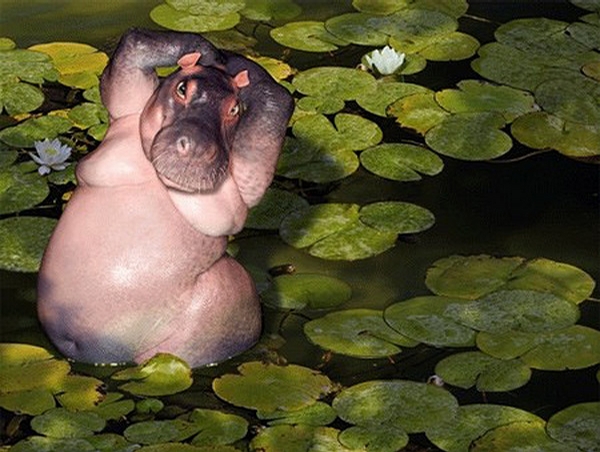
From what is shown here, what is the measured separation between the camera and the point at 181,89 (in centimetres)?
400

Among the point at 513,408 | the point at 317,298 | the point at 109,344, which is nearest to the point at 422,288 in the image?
the point at 317,298

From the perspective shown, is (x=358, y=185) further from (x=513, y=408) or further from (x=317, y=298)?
(x=513, y=408)

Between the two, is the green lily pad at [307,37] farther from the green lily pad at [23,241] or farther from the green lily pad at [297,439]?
the green lily pad at [297,439]

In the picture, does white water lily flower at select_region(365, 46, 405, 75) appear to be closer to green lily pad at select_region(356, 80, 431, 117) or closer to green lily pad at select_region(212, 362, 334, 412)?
green lily pad at select_region(356, 80, 431, 117)

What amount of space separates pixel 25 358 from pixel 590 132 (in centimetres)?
195

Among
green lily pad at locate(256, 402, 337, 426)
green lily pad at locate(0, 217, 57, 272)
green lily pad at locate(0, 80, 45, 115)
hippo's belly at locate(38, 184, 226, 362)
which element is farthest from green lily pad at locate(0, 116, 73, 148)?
green lily pad at locate(256, 402, 337, 426)

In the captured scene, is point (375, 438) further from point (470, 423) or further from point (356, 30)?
point (356, 30)

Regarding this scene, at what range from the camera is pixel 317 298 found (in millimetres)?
4512

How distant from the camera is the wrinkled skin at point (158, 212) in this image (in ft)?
13.2

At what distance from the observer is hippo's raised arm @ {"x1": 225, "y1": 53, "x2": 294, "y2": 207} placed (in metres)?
4.08

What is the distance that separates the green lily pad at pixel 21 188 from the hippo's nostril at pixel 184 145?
3.38ft

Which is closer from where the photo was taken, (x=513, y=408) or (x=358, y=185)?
(x=513, y=408)

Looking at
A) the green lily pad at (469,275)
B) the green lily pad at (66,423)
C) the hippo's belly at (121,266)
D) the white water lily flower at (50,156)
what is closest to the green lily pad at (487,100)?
the green lily pad at (469,275)

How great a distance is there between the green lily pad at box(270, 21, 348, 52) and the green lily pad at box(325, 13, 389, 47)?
0.9 inches
